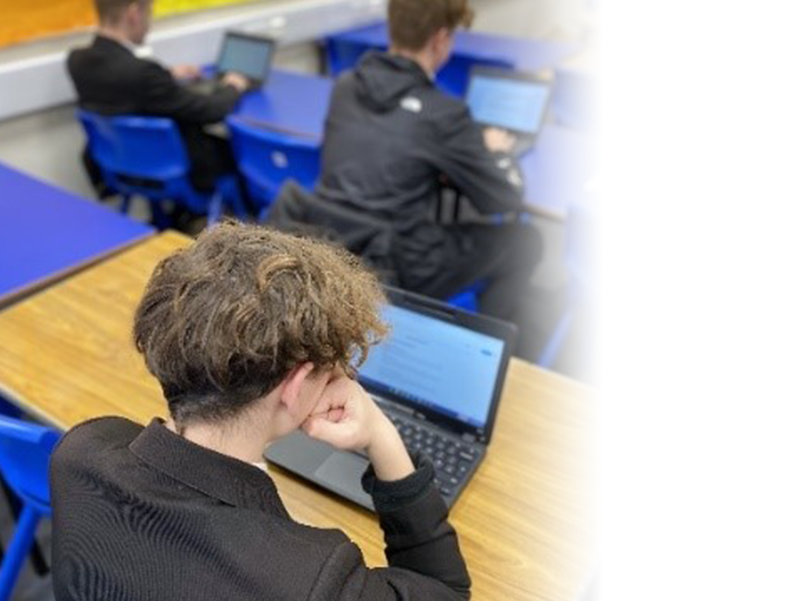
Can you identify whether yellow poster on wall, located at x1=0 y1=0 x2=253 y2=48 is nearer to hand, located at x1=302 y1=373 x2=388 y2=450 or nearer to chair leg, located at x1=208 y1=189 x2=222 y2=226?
chair leg, located at x1=208 y1=189 x2=222 y2=226

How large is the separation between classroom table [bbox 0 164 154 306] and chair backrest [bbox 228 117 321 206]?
1.91ft

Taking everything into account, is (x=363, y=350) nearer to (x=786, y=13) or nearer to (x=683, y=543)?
(x=683, y=543)

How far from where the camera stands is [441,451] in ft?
3.53

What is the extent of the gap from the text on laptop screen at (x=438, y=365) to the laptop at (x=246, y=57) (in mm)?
2177

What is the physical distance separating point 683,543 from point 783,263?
1127 millimetres

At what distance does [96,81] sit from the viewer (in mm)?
2570

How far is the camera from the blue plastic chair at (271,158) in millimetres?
2203

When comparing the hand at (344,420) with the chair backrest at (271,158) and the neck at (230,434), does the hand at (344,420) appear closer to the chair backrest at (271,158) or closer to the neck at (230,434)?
the neck at (230,434)

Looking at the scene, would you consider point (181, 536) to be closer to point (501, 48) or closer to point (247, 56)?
point (247, 56)

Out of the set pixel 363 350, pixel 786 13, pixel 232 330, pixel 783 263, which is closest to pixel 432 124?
pixel 783 263

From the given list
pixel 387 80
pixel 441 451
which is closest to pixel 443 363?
pixel 441 451

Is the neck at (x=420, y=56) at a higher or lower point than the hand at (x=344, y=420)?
higher

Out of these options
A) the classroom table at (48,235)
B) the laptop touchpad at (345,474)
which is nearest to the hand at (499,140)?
the classroom table at (48,235)

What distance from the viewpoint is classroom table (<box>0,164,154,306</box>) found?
1.58m
